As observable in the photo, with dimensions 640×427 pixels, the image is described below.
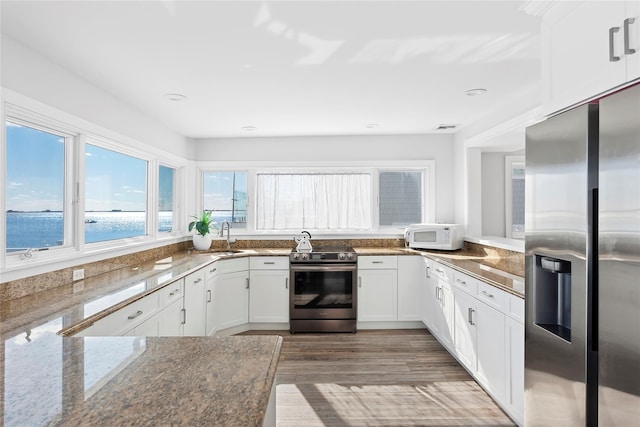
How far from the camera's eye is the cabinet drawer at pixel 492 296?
2.34m

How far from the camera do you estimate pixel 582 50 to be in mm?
1464

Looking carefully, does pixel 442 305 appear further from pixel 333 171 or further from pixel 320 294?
pixel 333 171

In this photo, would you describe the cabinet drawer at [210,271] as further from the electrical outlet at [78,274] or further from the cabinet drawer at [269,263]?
the electrical outlet at [78,274]

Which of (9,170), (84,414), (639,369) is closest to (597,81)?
(639,369)

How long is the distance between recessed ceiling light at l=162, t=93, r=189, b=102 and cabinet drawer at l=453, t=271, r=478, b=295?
9.23 feet

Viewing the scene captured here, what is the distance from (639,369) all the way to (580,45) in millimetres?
1242

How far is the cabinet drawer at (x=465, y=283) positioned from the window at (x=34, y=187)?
3068mm

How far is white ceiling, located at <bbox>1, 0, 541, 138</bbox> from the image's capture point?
5.84 ft

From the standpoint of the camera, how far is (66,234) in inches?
101

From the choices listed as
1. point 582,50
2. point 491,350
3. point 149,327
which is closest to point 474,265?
point 491,350

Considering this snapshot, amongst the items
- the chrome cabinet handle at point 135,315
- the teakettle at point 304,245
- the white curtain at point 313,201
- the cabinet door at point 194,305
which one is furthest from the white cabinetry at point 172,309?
the white curtain at point 313,201

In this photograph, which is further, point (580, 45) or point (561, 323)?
point (561, 323)

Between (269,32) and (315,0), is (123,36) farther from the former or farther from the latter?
(315,0)

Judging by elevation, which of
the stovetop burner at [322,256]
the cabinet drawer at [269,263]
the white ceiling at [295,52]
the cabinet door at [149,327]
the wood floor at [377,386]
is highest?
the white ceiling at [295,52]
